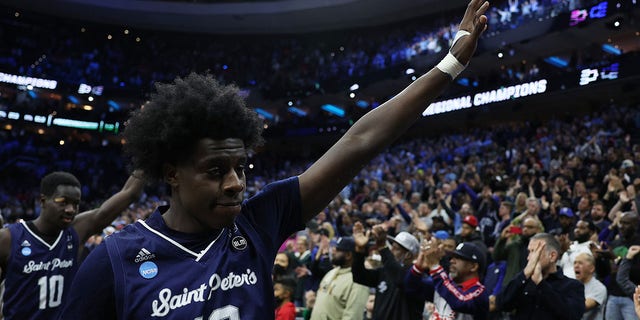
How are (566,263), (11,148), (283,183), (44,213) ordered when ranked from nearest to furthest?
(283,183), (44,213), (566,263), (11,148)

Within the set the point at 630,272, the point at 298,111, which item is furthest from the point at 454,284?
the point at 298,111

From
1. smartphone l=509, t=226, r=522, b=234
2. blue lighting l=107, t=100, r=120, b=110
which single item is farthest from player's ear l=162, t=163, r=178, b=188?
blue lighting l=107, t=100, r=120, b=110

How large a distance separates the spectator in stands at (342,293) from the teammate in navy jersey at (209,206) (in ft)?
13.4

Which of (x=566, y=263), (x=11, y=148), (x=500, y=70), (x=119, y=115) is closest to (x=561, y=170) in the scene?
(x=566, y=263)

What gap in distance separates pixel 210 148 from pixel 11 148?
31.2m

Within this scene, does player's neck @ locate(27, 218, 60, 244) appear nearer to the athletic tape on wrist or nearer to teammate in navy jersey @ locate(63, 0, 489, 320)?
teammate in navy jersey @ locate(63, 0, 489, 320)

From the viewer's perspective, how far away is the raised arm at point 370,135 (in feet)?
6.53

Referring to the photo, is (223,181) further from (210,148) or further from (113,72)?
(113,72)

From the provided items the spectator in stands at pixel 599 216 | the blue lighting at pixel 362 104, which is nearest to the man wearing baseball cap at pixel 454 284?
the spectator in stands at pixel 599 216

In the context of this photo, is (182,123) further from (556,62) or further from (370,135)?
(556,62)

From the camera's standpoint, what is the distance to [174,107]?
6.17ft

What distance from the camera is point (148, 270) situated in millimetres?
1759

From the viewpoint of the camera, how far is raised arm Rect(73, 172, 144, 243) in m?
4.07

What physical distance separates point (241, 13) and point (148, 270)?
30522 mm
